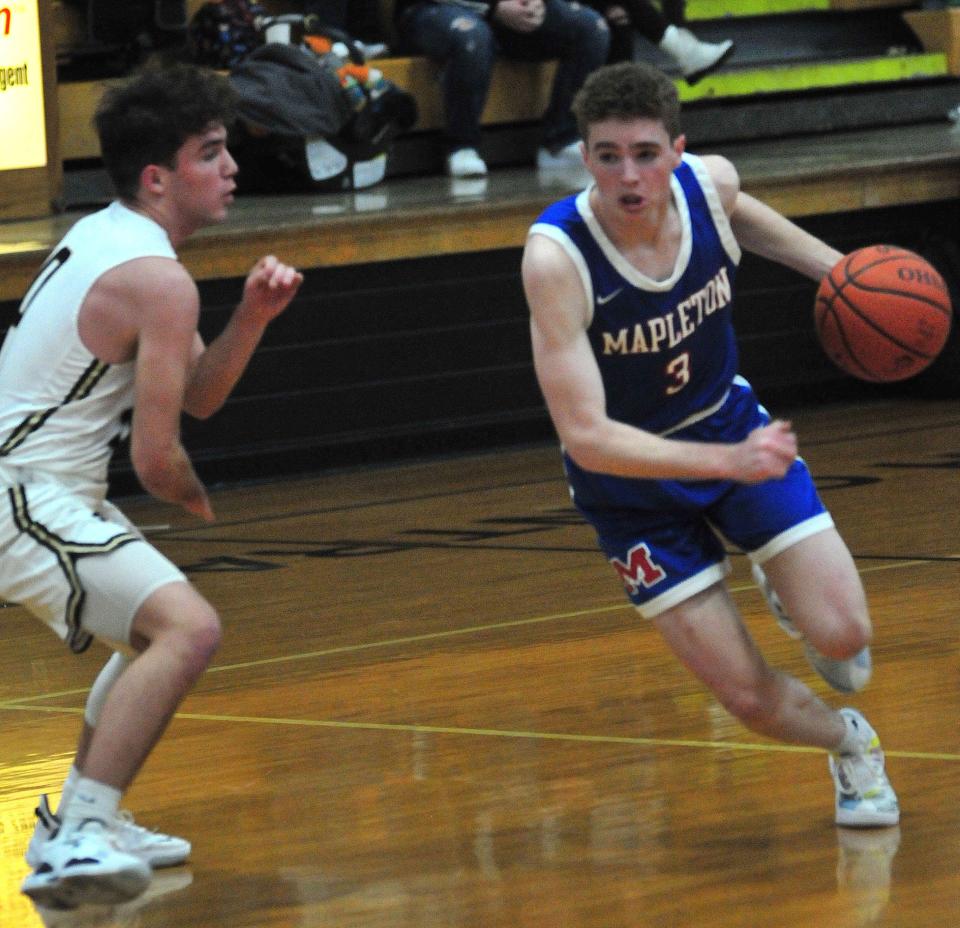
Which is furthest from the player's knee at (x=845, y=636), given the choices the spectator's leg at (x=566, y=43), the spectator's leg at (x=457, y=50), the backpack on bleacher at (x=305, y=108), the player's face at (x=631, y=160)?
the spectator's leg at (x=566, y=43)

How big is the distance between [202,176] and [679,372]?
2.72 feet

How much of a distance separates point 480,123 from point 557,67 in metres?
0.41

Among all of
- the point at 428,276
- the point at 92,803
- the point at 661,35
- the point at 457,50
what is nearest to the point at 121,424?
the point at 92,803

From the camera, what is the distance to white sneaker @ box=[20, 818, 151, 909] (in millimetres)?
3010

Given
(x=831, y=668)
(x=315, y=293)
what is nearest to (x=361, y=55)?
(x=315, y=293)

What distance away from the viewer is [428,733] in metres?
4.12

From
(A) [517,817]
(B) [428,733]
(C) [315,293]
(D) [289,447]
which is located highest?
(A) [517,817]

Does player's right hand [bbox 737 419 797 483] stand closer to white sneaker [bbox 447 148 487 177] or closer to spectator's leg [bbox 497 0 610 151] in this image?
white sneaker [bbox 447 148 487 177]

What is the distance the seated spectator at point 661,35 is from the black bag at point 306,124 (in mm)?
1265

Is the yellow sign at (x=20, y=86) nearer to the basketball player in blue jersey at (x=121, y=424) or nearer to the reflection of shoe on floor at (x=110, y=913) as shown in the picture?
the basketball player in blue jersey at (x=121, y=424)

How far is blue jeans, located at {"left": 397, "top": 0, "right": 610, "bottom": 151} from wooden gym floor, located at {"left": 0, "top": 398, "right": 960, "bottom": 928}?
2588 millimetres

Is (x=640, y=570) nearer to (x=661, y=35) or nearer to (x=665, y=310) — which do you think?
(x=665, y=310)

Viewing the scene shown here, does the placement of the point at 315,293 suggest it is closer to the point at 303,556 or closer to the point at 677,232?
the point at 303,556

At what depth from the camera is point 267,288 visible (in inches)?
129
